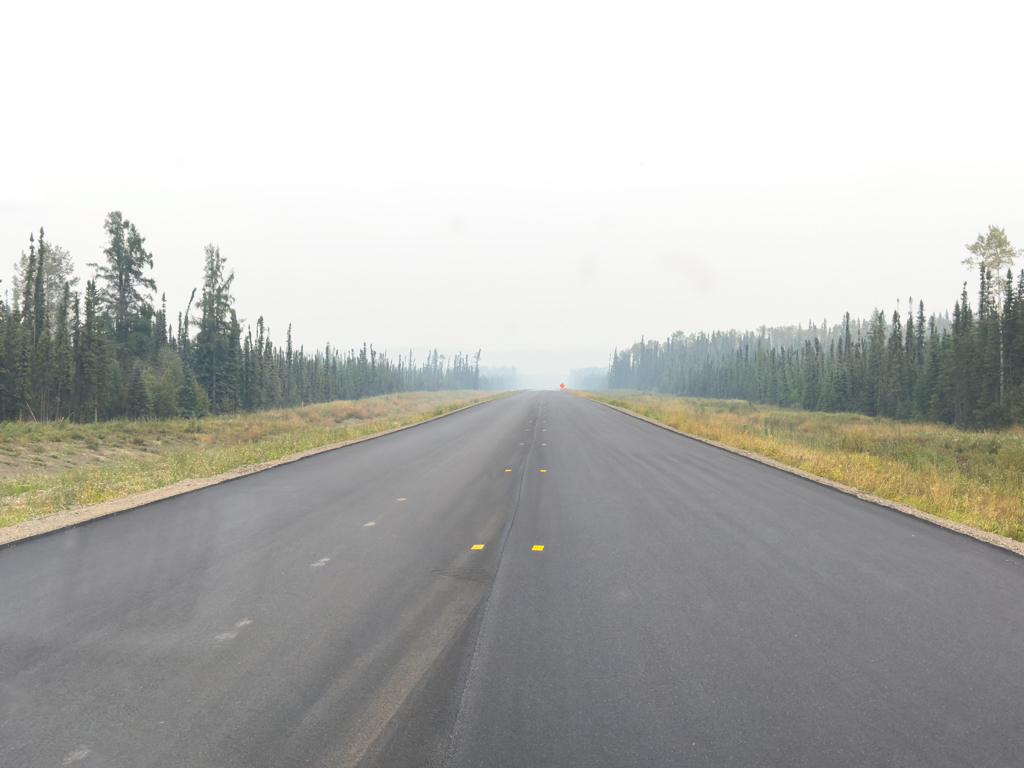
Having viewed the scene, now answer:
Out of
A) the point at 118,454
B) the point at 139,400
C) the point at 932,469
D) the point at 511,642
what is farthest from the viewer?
the point at 139,400

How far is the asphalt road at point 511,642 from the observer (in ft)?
9.34

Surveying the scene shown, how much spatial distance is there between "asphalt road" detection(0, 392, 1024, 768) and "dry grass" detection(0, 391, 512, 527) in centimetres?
338

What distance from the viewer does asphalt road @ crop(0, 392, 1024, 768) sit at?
2848 millimetres

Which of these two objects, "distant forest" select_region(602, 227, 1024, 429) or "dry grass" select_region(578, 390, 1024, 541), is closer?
"dry grass" select_region(578, 390, 1024, 541)

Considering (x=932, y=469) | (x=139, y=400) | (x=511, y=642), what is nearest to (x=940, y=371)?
(x=932, y=469)

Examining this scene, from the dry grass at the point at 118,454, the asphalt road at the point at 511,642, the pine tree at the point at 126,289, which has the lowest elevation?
the dry grass at the point at 118,454

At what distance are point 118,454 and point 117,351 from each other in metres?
33.7

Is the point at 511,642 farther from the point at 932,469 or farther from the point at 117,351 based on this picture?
the point at 117,351

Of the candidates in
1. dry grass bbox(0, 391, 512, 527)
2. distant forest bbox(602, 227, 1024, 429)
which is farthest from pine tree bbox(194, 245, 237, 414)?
distant forest bbox(602, 227, 1024, 429)

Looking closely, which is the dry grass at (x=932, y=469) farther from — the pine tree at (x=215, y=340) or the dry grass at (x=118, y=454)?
the pine tree at (x=215, y=340)

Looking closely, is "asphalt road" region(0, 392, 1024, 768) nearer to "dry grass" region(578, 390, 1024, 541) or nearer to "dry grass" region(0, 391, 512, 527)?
"dry grass" region(578, 390, 1024, 541)

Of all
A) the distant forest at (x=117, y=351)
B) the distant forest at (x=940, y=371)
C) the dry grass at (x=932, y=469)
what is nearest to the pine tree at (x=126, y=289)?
the distant forest at (x=117, y=351)

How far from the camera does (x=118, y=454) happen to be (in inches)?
795

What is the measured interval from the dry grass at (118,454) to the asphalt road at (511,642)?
3.38m
